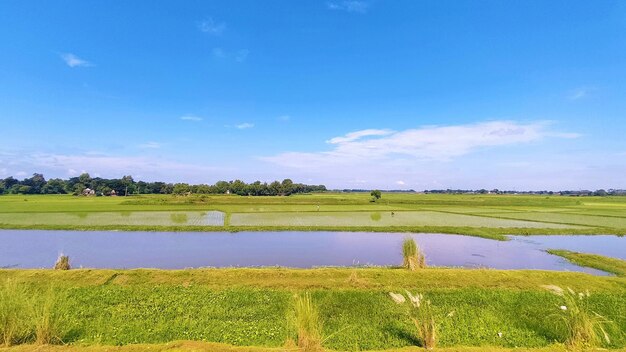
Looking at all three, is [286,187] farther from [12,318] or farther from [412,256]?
[12,318]

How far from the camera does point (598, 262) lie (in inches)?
763

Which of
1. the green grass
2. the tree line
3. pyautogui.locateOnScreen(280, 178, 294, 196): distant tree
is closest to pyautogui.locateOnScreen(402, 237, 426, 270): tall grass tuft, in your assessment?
the green grass

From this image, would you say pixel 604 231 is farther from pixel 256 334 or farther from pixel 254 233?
pixel 256 334

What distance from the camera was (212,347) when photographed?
6.79m

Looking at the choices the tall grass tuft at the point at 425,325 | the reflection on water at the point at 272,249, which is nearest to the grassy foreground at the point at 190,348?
the tall grass tuft at the point at 425,325

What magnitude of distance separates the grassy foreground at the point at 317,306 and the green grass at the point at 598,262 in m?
7.35

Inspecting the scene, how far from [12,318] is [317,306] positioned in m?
6.98

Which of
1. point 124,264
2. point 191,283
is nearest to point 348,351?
point 191,283

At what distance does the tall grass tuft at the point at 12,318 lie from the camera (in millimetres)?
6617

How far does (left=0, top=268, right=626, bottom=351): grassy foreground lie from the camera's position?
7.86 m

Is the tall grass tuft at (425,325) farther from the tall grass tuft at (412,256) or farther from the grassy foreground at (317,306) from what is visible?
the tall grass tuft at (412,256)

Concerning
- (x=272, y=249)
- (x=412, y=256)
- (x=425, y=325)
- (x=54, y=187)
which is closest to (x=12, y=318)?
(x=425, y=325)

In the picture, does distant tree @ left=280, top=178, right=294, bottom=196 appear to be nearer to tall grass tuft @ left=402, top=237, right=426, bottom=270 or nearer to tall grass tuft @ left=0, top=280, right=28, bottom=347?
tall grass tuft @ left=402, top=237, right=426, bottom=270

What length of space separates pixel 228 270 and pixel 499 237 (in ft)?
82.6
